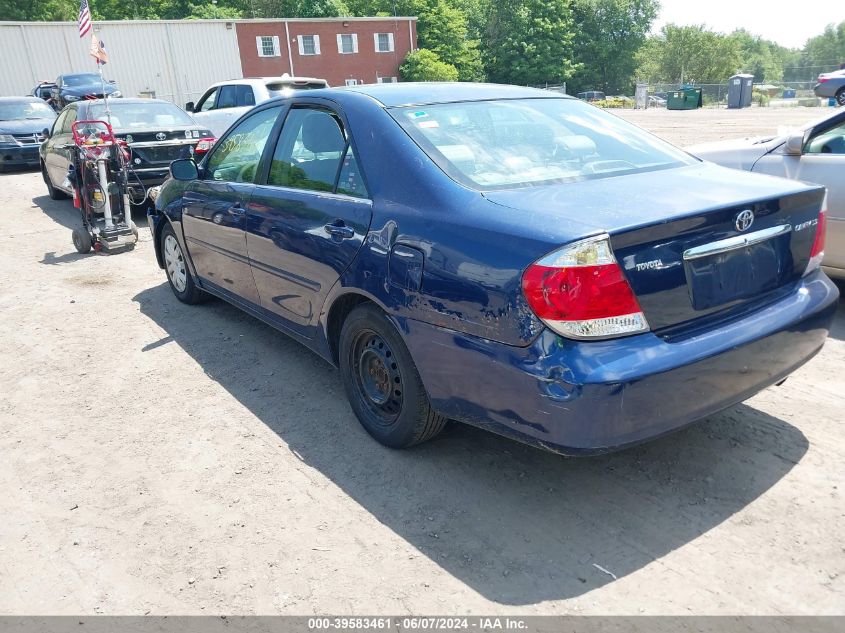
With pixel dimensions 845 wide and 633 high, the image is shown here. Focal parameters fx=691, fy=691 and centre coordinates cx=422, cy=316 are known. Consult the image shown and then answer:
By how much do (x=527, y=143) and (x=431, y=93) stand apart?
0.72 meters

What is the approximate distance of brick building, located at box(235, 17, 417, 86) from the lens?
42625mm

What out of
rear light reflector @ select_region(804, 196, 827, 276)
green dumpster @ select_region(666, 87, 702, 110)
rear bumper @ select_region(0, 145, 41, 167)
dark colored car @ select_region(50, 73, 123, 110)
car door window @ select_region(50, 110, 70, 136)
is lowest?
green dumpster @ select_region(666, 87, 702, 110)

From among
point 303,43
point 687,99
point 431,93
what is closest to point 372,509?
point 431,93

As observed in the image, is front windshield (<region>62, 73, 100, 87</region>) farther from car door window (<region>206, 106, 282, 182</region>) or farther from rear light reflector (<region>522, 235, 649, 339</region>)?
rear light reflector (<region>522, 235, 649, 339</region>)

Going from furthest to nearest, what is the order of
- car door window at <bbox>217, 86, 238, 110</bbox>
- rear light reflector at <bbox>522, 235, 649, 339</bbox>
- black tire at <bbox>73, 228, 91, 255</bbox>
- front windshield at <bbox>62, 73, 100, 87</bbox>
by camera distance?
front windshield at <bbox>62, 73, 100, 87</bbox>
car door window at <bbox>217, 86, 238, 110</bbox>
black tire at <bbox>73, 228, 91, 255</bbox>
rear light reflector at <bbox>522, 235, 649, 339</bbox>

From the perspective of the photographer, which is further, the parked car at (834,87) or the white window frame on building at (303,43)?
the white window frame on building at (303,43)

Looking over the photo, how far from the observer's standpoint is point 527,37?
65562 millimetres

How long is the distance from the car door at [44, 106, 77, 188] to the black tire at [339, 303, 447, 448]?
8618mm

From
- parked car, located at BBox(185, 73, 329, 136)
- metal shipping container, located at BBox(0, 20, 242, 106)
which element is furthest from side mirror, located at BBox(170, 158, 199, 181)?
metal shipping container, located at BBox(0, 20, 242, 106)

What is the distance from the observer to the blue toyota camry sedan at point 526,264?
2570mm

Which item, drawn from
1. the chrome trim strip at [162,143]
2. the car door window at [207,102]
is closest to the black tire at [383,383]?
the chrome trim strip at [162,143]

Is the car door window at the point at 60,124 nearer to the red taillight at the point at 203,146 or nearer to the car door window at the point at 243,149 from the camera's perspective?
the red taillight at the point at 203,146

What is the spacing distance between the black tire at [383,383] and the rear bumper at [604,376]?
0.17m

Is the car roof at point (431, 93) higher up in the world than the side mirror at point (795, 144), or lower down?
higher up
